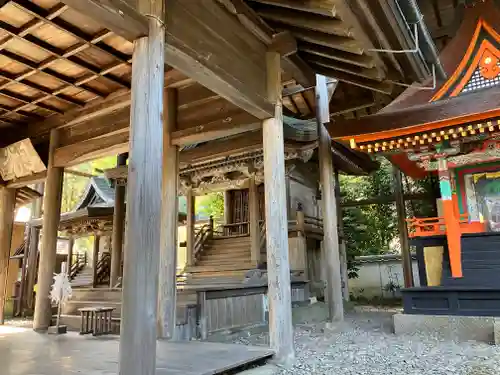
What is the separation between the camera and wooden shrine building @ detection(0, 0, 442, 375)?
3.27m

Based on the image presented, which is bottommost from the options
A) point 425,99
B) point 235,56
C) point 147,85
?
point 147,85

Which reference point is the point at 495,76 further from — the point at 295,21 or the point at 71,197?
the point at 71,197

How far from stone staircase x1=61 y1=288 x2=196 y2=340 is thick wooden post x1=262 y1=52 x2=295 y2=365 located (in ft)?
8.13

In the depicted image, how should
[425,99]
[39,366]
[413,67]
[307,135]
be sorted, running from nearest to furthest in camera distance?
[39,366] < [413,67] < [425,99] < [307,135]

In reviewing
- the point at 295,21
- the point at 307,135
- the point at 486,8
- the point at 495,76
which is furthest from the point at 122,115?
the point at 486,8

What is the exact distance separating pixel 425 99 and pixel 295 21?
12.8 feet

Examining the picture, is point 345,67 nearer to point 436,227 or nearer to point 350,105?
point 436,227

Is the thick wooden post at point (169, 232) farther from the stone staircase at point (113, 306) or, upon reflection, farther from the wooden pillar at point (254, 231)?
the wooden pillar at point (254, 231)

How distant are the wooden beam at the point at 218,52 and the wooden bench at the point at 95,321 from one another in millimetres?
4748

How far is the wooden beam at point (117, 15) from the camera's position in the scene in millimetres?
3193

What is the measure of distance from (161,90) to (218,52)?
5.13 ft

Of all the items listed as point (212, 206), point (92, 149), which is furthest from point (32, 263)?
point (212, 206)

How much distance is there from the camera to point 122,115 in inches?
282

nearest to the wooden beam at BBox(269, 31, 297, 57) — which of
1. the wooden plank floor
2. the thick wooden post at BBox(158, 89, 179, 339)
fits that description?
the thick wooden post at BBox(158, 89, 179, 339)
